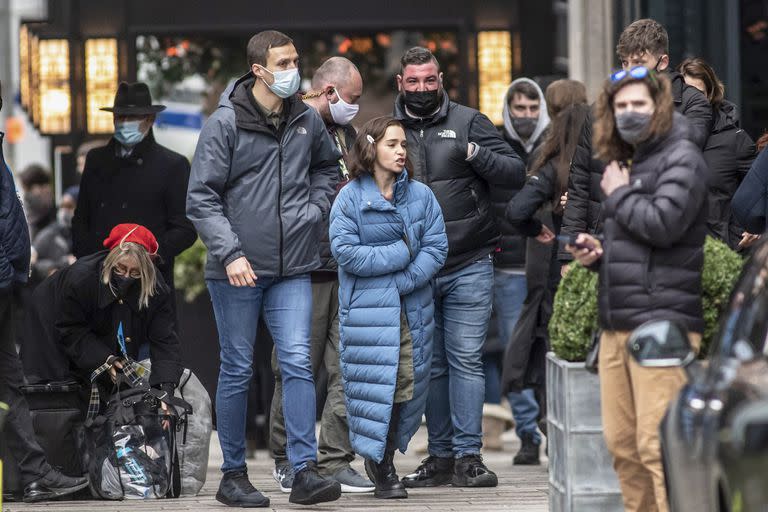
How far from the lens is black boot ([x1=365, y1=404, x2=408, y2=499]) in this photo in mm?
8547

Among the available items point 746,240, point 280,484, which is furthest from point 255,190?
point 746,240

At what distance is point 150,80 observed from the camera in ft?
58.7

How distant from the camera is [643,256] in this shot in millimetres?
6414

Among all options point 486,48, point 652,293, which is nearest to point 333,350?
point 652,293

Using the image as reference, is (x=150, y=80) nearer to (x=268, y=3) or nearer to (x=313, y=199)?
(x=268, y=3)

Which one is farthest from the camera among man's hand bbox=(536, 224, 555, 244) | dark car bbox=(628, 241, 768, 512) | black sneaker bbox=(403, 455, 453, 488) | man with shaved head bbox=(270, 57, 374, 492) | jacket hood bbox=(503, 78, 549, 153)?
jacket hood bbox=(503, 78, 549, 153)

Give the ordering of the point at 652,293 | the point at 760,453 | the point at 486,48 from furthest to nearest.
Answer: the point at 486,48 < the point at 652,293 < the point at 760,453

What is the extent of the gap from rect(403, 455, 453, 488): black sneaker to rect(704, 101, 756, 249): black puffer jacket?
1808 millimetres

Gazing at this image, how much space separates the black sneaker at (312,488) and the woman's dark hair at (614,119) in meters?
2.17

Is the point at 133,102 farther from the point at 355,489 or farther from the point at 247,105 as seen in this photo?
the point at 355,489

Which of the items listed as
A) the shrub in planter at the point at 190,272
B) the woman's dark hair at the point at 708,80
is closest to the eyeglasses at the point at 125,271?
the woman's dark hair at the point at 708,80

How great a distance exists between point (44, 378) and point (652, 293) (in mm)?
3793

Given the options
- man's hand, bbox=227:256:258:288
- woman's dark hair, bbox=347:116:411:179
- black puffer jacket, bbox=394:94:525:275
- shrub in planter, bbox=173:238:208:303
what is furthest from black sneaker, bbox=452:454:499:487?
shrub in planter, bbox=173:238:208:303

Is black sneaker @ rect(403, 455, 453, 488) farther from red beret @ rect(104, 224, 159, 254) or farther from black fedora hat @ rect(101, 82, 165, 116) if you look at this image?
black fedora hat @ rect(101, 82, 165, 116)
